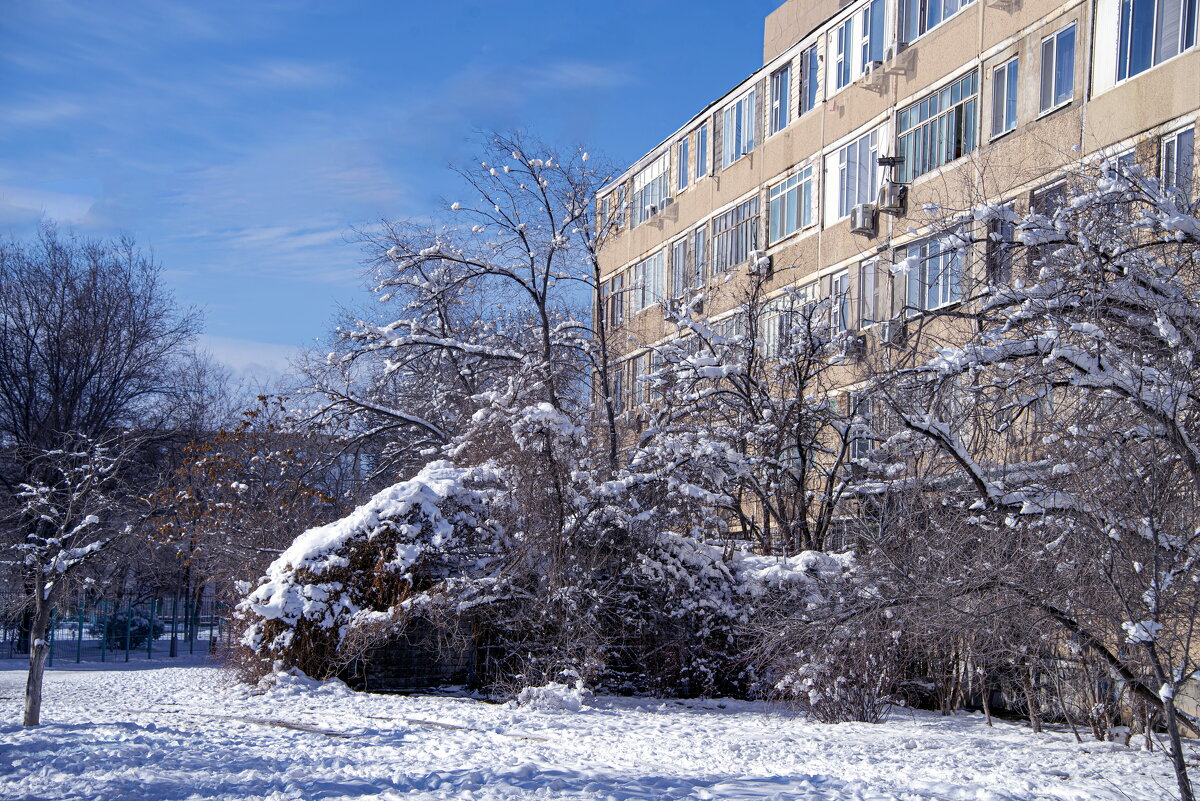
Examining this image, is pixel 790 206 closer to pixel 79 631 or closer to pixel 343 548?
pixel 343 548

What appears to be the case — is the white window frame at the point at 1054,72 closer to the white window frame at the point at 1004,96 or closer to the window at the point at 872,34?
the white window frame at the point at 1004,96

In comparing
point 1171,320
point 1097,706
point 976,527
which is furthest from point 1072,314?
point 1097,706

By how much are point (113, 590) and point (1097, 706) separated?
26.7 m

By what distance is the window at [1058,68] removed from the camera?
17.0 meters

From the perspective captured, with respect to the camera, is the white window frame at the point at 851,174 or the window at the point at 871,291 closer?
the window at the point at 871,291

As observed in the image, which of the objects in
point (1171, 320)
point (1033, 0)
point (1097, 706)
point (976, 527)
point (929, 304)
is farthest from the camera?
point (929, 304)

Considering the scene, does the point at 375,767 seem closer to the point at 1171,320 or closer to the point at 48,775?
the point at 48,775

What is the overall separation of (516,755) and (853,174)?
15.4m

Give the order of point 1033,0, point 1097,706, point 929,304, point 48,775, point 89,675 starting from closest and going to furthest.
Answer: point 48,775, point 1097,706, point 1033,0, point 929,304, point 89,675

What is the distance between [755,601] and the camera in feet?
54.5

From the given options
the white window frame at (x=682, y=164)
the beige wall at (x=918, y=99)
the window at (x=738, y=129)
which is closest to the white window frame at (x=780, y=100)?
the beige wall at (x=918, y=99)

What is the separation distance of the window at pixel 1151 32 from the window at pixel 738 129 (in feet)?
33.5

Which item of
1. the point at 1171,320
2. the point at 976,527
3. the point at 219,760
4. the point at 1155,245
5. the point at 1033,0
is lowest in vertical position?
the point at 219,760

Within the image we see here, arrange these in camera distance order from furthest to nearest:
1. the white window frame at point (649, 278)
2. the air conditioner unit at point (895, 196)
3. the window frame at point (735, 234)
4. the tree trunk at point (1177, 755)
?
the white window frame at point (649, 278)
the window frame at point (735, 234)
the air conditioner unit at point (895, 196)
the tree trunk at point (1177, 755)
